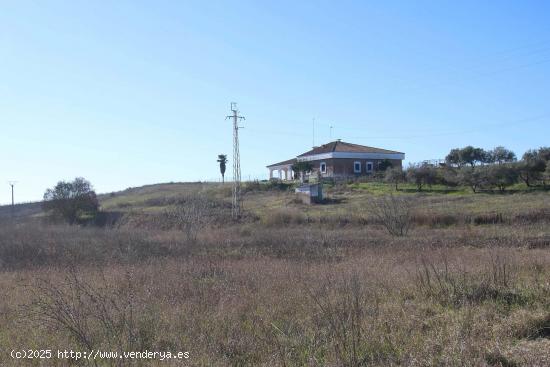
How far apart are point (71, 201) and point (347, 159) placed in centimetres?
3362

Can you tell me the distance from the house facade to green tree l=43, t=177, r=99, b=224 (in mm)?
28409

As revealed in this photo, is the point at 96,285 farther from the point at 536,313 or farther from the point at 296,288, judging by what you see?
the point at 536,313

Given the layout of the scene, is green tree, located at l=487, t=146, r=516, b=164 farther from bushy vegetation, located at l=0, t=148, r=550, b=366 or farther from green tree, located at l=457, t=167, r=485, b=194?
bushy vegetation, located at l=0, t=148, r=550, b=366

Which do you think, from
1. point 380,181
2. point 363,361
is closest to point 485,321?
point 363,361

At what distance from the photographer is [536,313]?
6613 mm

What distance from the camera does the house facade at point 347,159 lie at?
62.8 meters

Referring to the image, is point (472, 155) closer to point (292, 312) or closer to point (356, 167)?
point (356, 167)

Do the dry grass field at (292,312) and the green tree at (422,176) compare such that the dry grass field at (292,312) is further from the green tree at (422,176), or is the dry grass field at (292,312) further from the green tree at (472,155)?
the green tree at (472,155)

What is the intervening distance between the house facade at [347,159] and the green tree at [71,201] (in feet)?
93.2

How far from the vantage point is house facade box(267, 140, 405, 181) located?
6284 centimetres

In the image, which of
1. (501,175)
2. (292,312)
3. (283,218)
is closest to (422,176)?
(501,175)

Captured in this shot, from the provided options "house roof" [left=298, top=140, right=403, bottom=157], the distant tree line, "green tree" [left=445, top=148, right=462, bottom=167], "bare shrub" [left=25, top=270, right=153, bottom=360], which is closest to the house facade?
"house roof" [left=298, top=140, right=403, bottom=157]

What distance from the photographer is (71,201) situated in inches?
1639

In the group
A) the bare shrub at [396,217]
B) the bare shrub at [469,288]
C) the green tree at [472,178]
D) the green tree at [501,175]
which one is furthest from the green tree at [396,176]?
the bare shrub at [469,288]
